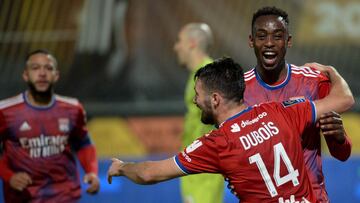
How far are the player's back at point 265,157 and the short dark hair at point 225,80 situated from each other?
0.41ft

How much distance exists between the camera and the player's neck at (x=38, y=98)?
706 cm

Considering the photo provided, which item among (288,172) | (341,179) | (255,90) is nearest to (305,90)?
(255,90)

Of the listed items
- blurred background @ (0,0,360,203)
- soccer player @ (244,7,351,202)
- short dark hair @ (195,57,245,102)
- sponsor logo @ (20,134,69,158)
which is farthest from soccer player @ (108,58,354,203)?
blurred background @ (0,0,360,203)

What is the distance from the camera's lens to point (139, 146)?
1044cm

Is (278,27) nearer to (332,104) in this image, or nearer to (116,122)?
(332,104)

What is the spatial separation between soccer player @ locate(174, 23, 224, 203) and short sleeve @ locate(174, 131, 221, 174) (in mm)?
2492

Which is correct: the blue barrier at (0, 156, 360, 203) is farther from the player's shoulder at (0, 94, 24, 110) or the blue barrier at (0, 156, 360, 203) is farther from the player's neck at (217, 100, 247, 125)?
the player's neck at (217, 100, 247, 125)

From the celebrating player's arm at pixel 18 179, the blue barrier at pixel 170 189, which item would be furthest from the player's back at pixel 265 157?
the blue barrier at pixel 170 189

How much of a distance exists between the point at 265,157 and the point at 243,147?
13cm

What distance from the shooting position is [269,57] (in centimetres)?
516

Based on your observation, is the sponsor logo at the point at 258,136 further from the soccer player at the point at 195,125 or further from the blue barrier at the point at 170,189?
the blue barrier at the point at 170,189

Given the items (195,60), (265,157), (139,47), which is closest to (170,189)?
(139,47)

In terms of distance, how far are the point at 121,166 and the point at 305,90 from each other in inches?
49.3

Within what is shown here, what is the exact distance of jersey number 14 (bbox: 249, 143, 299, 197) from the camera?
15.0 ft
